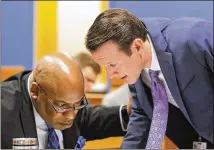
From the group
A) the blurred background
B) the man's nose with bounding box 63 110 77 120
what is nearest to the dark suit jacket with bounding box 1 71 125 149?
the man's nose with bounding box 63 110 77 120

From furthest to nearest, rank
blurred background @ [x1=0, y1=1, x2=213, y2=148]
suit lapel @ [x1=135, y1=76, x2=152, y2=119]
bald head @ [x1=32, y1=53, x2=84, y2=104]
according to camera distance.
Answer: blurred background @ [x1=0, y1=1, x2=213, y2=148], suit lapel @ [x1=135, y1=76, x2=152, y2=119], bald head @ [x1=32, y1=53, x2=84, y2=104]

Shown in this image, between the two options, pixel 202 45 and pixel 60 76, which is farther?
pixel 202 45

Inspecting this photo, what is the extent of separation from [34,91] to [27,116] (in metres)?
0.09

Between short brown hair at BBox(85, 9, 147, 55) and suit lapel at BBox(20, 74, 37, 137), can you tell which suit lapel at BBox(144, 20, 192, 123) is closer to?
short brown hair at BBox(85, 9, 147, 55)

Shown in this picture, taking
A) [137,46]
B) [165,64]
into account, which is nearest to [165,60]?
[165,64]

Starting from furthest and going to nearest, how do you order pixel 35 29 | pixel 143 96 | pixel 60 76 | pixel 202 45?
pixel 35 29
pixel 143 96
pixel 202 45
pixel 60 76

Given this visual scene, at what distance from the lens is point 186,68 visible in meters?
1.57

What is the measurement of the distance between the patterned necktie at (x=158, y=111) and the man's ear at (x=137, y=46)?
12 centimetres

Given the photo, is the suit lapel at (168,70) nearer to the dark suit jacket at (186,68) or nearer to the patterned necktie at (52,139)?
the dark suit jacket at (186,68)

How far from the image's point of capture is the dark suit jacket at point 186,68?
1.54 m

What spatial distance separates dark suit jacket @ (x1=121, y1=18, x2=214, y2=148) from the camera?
1.54m

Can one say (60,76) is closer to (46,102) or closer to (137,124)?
(46,102)

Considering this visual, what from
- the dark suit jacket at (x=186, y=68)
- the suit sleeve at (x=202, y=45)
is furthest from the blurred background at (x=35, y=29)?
the suit sleeve at (x=202, y=45)

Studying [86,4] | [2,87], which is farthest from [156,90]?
[86,4]
